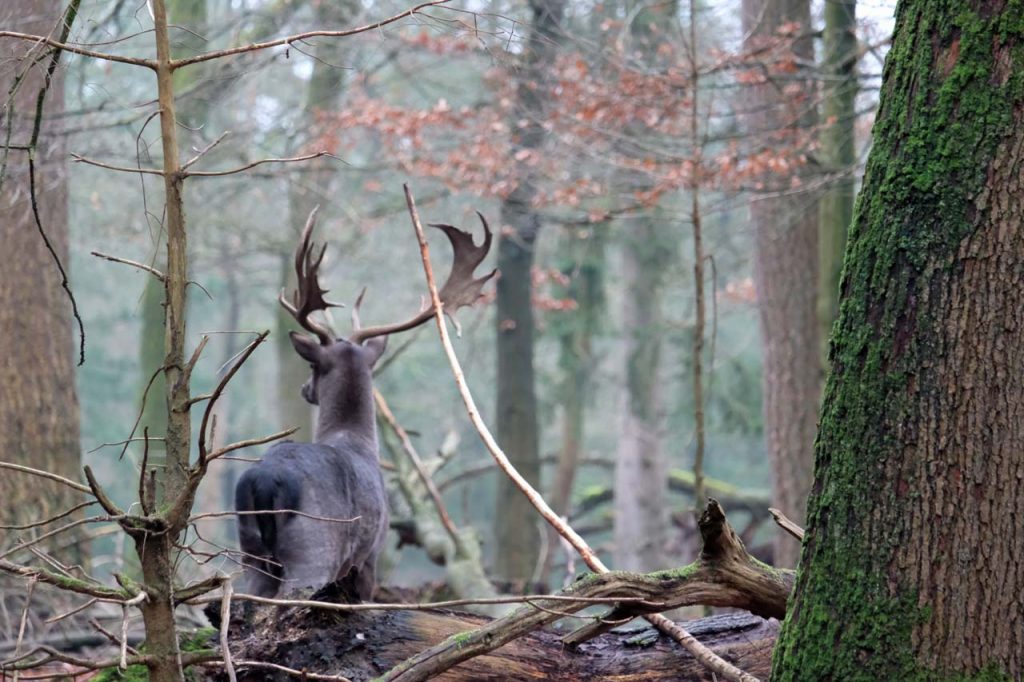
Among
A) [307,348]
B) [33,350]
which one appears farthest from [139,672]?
[33,350]

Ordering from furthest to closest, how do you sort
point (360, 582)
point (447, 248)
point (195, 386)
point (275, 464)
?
point (195, 386), point (447, 248), point (360, 582), point (275, 464)

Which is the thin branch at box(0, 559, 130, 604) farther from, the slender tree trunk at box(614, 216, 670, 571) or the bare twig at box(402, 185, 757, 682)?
the slender tree trunk at box(614, 216, 670, 571)

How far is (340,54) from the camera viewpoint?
14797 millimetres

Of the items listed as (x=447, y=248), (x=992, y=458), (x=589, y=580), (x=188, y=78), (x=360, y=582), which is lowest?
(x=360, y=582)

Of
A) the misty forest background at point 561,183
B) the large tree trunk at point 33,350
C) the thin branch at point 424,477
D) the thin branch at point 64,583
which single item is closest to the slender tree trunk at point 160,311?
the misty forest background at point 561,183

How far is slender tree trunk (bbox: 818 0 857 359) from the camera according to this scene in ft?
28.2

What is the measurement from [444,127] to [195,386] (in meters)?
20.4

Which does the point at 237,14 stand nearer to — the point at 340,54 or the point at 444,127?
the point at 340,54

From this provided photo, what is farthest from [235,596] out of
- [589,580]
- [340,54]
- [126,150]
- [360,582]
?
[340,54]

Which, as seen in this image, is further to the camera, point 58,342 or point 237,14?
point 237,14

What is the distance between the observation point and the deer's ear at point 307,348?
682 centimetres

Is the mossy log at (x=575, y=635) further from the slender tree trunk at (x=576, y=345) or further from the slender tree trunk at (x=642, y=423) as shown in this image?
the slender tree trunk at (x=642, y=423)

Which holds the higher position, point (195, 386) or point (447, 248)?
point (447, 248)

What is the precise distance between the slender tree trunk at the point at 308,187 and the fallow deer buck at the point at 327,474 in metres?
Result: 6.26
